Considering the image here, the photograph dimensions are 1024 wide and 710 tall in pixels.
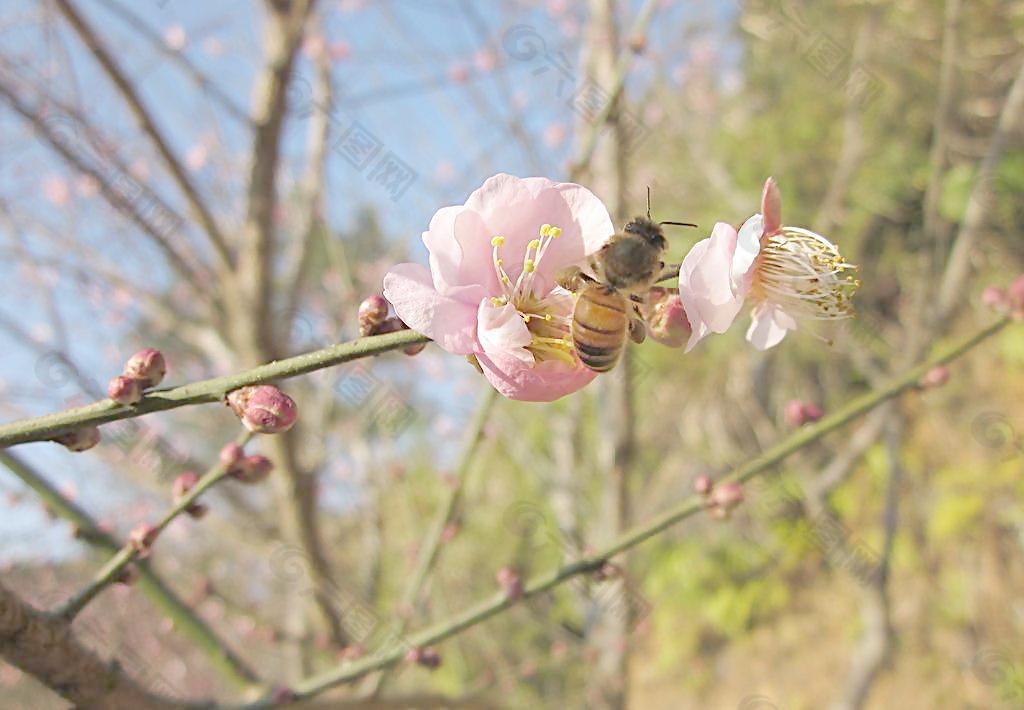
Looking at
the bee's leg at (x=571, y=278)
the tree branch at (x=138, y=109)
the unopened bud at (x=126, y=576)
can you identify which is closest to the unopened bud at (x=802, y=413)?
the bee's leg at (x=571, y=278)

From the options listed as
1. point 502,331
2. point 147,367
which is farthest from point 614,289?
point 147,367

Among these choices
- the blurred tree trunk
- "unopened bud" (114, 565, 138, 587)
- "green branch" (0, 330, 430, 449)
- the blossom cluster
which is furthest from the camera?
the blurred tree trunk

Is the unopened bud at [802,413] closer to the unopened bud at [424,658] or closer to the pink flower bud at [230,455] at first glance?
the unopened bud at [424,658]

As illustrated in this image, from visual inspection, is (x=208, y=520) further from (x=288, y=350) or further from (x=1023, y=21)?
(x=1023, y=21)

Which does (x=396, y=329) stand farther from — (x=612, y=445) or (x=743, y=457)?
(x=743, y=457)

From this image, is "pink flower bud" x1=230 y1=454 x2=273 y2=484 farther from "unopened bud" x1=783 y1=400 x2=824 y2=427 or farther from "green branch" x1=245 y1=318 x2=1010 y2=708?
"unopened bud" x1=783 y1=400 x2=824 y2=427

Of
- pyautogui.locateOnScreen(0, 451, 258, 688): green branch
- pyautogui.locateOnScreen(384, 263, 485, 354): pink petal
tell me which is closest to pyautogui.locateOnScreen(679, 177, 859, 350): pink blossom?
pyautogui.locateOnScreen(384, 263, 485, 354): pink petal

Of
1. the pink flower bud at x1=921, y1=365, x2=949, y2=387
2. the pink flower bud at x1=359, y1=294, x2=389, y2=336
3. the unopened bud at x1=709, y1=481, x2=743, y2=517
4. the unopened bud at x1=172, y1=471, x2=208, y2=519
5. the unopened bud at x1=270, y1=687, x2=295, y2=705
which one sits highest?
the pink flower bud at x1=359, y1=294, x2=389, y2=336
